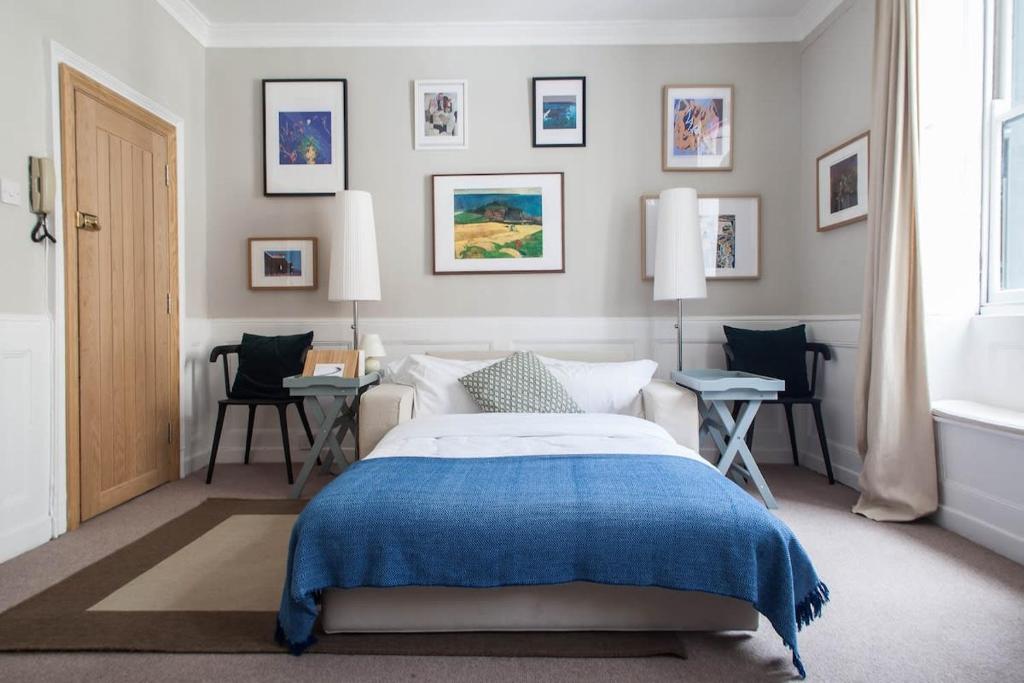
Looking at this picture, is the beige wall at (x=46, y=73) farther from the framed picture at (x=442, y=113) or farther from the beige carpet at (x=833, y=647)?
the framed picture at (x=442, y=113)

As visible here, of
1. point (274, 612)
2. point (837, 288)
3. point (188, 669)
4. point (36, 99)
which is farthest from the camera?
point (837, 288)

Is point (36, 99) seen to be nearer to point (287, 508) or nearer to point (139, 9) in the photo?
point (139, 9)

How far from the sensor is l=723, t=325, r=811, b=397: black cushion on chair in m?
3.72

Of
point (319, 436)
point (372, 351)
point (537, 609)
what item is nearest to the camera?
point (537, 609)

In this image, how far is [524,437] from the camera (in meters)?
2.63

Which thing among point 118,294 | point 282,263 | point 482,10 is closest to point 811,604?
point 118,294

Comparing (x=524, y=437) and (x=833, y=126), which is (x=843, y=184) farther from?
(x=524, y=437)

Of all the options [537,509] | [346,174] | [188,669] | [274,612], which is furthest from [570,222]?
[188,669]

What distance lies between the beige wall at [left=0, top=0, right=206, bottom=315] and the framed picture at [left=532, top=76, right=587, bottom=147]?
233 cm

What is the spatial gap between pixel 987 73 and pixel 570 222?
7.61ft

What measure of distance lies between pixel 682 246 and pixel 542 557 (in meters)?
2.48

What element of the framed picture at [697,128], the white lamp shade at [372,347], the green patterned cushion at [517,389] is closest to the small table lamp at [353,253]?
the white lamp shade at [372,347]

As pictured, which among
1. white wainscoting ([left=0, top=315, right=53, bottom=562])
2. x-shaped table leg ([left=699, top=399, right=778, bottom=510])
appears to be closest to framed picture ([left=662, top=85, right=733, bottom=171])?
x-shaped table leg ([left=699, top=399, right=778, bottom=510])

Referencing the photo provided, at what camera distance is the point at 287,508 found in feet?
10.5
